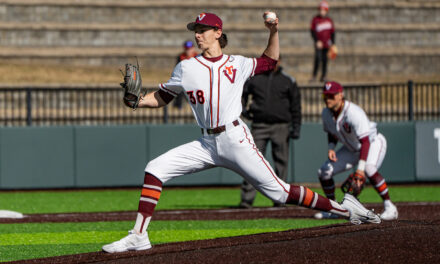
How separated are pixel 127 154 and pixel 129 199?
2037 millimetres

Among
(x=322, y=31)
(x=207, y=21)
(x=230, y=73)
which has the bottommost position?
(x=230, y=73)

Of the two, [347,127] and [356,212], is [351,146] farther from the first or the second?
[356,212]

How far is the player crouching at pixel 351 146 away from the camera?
11.0 meters

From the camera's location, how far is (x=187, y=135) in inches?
700

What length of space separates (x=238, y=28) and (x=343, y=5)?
3.57 m

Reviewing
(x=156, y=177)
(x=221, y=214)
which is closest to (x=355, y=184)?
(x=221, y=214)

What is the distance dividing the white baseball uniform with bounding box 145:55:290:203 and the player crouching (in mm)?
2827

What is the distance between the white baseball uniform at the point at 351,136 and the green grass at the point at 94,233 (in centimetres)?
77

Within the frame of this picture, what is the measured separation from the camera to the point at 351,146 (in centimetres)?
1148

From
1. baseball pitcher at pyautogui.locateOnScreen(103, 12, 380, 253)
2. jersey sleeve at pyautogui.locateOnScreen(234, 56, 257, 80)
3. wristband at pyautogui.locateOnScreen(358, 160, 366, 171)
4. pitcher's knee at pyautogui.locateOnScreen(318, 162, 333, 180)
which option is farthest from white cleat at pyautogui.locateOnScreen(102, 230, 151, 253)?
pitcher's knee at pyautogui.locateOnScreen(318, 162, 333, 180)

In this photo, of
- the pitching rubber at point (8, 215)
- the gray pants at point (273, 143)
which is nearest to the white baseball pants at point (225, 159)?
the pitching rubber at point (8, 215)

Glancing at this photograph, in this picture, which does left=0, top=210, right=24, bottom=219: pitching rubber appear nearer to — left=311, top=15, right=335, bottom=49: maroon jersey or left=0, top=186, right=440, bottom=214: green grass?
left=0, top=186, right=440, bottom=214: green grass

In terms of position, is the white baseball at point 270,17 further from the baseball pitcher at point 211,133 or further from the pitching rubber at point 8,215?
the pitching rubber at point 8,215

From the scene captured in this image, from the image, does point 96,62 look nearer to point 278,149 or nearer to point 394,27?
point 394,27
